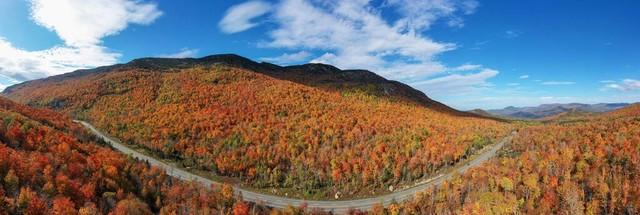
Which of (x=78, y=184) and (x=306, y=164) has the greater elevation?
(x=78, y=184)

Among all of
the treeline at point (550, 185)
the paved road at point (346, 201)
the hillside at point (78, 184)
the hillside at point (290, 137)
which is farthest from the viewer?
the hillside at point (290, 137)

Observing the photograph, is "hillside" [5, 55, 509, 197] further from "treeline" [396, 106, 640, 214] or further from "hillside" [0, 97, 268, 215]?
"hillside" [0, 97, 268, 215]

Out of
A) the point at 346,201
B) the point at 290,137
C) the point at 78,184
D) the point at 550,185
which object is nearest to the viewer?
the point at 78,184

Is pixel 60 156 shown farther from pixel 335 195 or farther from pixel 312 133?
pixel 312 133

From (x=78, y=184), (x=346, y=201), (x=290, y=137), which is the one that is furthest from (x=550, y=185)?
(x=78, y=184)

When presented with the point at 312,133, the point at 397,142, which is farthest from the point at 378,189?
the point at 312,133

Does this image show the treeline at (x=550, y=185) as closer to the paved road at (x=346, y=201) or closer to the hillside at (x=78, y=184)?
the paved road at (x=346, y=201)

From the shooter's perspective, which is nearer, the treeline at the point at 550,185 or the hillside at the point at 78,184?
the hillside at the point at 78,184

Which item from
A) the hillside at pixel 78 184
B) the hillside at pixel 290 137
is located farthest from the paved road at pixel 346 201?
the hillside at pixel 78 184

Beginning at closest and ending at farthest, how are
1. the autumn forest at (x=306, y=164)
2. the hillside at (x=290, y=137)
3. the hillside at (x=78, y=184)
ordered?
the hillside at (x=78, y=184) → the autumn forest at (x=306, y=164) → the hillside at (x=290, y=137)

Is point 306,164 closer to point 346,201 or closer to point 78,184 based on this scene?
point 346,201
